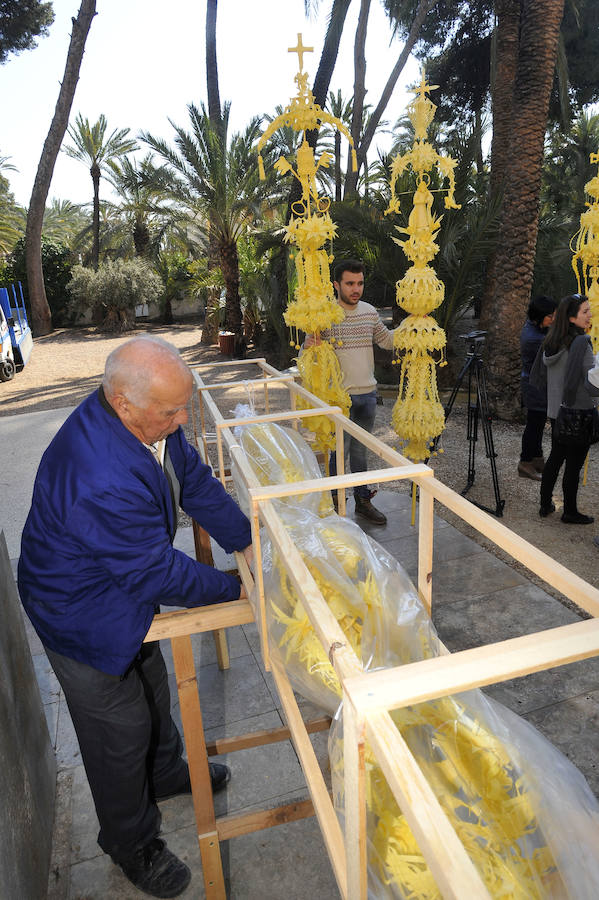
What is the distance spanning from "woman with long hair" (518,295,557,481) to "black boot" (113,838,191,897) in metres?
4.39

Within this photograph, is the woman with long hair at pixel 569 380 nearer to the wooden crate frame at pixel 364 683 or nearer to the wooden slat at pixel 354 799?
the wooden crate frame at pixel 364 683

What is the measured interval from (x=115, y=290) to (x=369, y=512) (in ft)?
59.5

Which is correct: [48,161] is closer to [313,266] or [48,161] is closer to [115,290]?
[115,290]

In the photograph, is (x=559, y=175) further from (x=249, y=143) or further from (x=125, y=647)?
(x=125, y=647)

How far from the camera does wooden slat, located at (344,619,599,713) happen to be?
907 millimetres

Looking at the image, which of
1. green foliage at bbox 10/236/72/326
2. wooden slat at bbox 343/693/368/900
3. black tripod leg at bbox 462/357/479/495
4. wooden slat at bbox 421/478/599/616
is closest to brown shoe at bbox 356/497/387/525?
black tripod leg at bbox 462/357/479/495

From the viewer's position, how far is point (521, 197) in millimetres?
7020

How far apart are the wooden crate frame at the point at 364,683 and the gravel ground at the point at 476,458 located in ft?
7.95

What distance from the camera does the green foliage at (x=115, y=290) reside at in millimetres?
20156

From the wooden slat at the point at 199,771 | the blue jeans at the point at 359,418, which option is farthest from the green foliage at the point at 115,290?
the wooden slat at the point at 199,771

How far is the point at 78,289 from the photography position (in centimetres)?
2080

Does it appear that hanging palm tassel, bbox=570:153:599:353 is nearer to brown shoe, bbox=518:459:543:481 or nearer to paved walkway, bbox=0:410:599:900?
brown shoe, bbox=518:459:543:481

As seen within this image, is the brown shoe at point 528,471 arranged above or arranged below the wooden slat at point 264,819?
below

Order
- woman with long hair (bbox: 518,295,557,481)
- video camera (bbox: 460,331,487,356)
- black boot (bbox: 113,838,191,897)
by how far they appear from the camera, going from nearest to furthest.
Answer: black boot (bbox: 113,838,191,897), video camera (bbox: 460,331,487,356), woman with long hair (bbox: 518,295,557,481)
